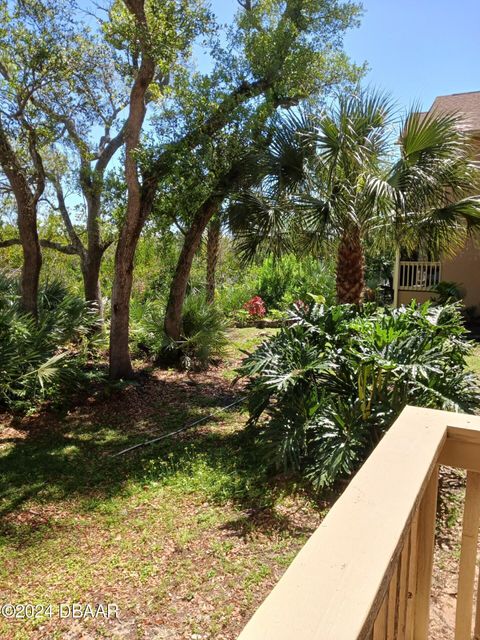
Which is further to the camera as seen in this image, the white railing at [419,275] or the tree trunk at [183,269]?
the white railing at [419,275]

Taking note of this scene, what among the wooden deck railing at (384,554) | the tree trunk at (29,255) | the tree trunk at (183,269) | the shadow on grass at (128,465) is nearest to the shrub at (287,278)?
the tree trunk at (183,269)

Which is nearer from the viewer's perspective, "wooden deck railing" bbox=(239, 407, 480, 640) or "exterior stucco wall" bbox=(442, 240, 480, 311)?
"wooden deck railing" bbox=(239, 407, 480, 640)

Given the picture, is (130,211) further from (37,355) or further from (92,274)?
(92,274)

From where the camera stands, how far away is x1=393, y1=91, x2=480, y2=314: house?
11.9 meters

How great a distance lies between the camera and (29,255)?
7508 mm

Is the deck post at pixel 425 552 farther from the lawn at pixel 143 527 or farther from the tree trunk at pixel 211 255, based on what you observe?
the tree trunk at pixel 211 255

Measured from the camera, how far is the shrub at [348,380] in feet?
13.4

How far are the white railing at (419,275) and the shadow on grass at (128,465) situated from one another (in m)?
8.35

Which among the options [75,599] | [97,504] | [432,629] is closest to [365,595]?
[432,629]

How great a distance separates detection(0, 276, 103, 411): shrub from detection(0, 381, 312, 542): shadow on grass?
1.79ft

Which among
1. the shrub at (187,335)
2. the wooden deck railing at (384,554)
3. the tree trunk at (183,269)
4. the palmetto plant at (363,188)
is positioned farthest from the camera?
the shrub at (187,335)

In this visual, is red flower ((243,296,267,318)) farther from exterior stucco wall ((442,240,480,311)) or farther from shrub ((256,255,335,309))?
exterior stucco wall ((442,240,480,311))

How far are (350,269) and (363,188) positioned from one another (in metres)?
1.28

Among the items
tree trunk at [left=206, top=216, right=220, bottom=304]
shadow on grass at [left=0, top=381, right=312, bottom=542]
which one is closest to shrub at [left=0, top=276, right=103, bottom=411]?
shadow on grass at [left=0, top=381, right=312, bottom=542]
